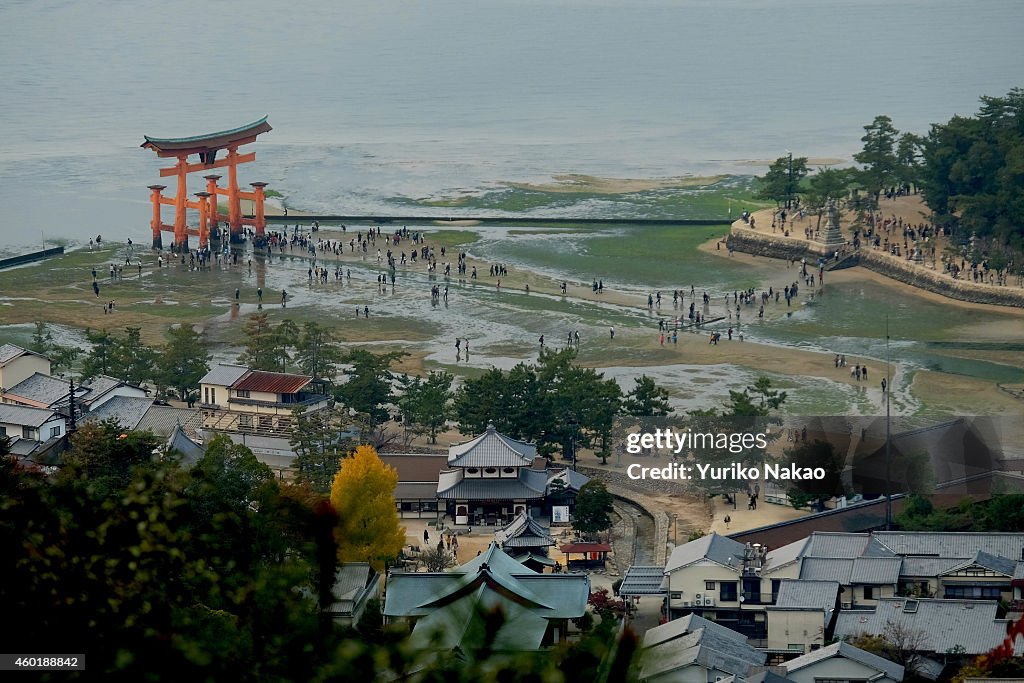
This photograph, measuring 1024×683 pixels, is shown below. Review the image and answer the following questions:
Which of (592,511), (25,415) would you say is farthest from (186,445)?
(592,511)

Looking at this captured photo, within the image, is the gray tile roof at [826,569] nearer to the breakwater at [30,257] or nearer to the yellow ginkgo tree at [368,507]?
the yellow ginkgo tree at [368,507]

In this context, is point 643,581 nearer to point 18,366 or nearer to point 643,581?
point 643,581

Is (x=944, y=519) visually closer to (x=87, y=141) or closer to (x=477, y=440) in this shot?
(x=477, y=440)

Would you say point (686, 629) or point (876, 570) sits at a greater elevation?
point (876, 570)

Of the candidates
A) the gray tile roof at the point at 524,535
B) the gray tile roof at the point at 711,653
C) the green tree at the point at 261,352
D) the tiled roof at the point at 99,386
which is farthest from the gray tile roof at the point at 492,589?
the green tree at the point at 261,352

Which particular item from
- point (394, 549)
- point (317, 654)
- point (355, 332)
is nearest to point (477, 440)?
point (394, 549)

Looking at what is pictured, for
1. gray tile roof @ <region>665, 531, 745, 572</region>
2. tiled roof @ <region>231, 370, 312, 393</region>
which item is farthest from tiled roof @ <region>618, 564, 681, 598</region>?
tiled roof @ <region>231, 370, 312, 393</region>
